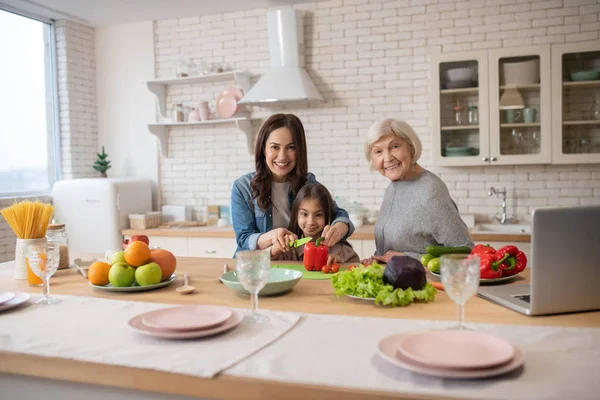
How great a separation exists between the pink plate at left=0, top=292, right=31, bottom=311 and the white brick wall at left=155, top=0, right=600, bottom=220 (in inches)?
135

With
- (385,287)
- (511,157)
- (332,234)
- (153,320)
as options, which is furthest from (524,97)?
(153,320)

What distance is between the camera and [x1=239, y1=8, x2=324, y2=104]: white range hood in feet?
15.2

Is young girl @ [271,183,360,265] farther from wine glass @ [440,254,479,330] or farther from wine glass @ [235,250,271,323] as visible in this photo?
wine glass @ [440,254,479,330]

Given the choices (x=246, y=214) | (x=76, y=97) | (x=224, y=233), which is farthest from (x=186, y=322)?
(x=76, y=97)

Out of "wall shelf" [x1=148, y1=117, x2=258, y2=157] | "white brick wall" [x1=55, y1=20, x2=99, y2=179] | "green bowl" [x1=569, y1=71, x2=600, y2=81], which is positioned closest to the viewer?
"green bowl" [x1=569, y1=71, x2=600, y2=81]

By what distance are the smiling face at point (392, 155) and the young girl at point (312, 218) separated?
0.31 metres

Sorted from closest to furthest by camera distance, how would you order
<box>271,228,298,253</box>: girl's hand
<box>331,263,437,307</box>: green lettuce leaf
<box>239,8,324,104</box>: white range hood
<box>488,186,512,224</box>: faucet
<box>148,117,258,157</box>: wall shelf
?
<box>331,263,437,307</box>: green lettuce leaf, <box>271,228,298,253</box>: girl's hand, <box>488,186,512,224</box>: faucet, <box>239,8,324,104</box>: white range hood, <box>148,117,258,157</box>: wall shelf

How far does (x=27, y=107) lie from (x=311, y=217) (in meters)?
3.55

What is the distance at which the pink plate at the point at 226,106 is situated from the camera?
5060 millimetres

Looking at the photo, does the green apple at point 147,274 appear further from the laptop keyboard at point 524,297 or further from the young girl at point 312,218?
the laptop keyboard at point 524,297

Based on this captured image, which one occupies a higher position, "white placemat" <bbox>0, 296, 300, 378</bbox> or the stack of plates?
the stack of plates

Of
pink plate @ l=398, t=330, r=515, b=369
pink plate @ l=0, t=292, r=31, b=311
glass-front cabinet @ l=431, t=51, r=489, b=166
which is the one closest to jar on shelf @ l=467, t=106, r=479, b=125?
glass-front cabinet @ l=431, t=51, r=489, b=166

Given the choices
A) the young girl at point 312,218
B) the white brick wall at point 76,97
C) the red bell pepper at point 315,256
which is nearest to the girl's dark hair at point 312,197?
the young girl at point 312,218

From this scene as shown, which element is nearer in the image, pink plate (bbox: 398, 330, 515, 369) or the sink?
pink plate (bbox: 398, 330, 515, 369)
